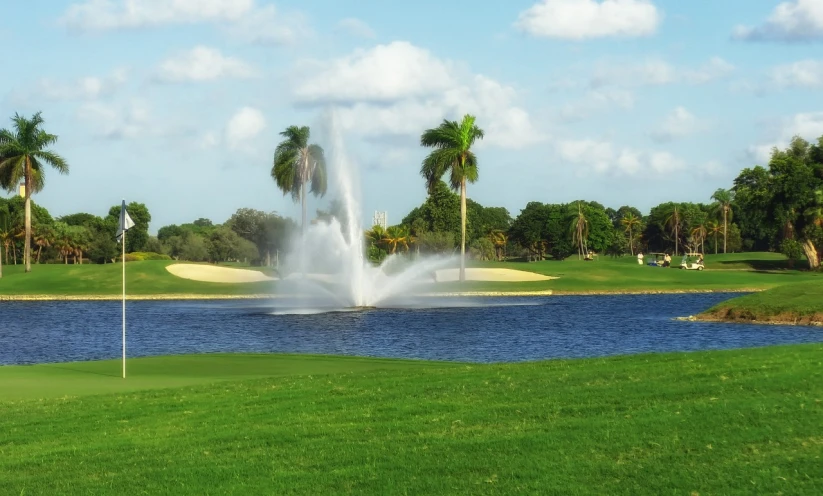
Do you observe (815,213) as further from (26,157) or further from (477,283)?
(26,157)

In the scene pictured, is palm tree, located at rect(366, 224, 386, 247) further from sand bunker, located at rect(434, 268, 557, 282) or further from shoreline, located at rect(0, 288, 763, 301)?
shoreline, located at rect(0, 288, 763, 301)

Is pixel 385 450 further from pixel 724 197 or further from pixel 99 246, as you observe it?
pixel 724 197

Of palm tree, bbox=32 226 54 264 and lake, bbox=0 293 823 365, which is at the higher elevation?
palm tree, bbox=32 226 54 264

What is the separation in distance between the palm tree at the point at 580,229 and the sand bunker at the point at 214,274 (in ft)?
214

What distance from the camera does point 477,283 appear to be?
82125 millimetres

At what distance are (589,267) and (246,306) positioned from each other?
36335mm

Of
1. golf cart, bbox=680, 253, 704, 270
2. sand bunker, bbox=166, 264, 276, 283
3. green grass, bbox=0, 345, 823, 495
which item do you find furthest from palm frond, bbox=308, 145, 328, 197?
green grass, bbox=0, 345, 823, 495

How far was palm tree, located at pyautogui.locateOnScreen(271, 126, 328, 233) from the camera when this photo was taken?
87125 millimetres

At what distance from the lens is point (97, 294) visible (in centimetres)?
7862

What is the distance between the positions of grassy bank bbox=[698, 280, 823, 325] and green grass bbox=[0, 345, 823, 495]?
27868 millimetres

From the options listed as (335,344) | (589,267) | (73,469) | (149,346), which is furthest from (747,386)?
(589,267)

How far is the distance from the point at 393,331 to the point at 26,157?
170ft

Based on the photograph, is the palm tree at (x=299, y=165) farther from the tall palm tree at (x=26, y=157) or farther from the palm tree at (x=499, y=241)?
the palm tree at (x=499, y=241)

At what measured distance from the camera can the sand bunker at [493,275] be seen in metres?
86.0
